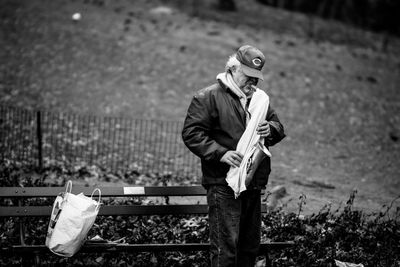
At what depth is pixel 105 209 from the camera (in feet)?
16.2

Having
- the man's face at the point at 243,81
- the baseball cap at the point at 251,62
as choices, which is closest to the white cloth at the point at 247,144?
the man's face at the point at 243,81

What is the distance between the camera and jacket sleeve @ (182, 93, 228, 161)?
4.07m

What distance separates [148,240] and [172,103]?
25.1ft

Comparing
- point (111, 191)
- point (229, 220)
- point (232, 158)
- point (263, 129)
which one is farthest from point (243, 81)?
point (111, 191)

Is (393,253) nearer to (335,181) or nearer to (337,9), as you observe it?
(335,181)

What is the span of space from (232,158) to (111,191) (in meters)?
1.52

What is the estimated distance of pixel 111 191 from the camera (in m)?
4.93

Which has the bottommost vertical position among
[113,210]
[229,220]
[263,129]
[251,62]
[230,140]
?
[113,210]

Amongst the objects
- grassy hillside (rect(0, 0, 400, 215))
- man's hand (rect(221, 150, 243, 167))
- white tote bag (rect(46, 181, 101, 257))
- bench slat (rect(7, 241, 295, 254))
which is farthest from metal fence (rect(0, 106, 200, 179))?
man's hand (rect(221, 150, 243, 167))

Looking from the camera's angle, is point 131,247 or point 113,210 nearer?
point 131,247

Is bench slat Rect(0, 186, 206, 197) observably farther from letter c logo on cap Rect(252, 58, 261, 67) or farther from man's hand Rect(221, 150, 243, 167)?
letter c logo on cap Rect(252, 58, 261, 67)

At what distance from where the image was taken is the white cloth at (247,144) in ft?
13.4

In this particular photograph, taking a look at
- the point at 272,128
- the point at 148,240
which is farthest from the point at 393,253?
the point at 148,240

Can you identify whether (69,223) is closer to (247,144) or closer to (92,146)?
(247,144)
